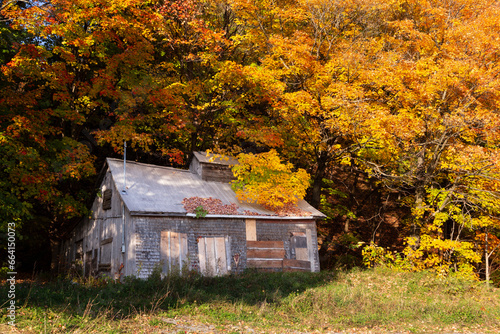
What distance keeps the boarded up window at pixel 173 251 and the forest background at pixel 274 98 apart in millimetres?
5824

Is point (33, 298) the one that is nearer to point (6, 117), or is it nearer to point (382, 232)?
point (6, 117)

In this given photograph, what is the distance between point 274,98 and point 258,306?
44.4ft

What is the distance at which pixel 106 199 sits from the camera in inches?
789

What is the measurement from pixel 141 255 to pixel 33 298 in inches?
233

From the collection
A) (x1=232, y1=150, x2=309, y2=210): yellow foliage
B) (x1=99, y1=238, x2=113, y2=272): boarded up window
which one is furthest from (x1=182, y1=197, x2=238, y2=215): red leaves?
(x1=99, y1=238, x2=113, y2=272): boarded up window

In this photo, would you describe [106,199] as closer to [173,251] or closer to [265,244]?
[173,251]

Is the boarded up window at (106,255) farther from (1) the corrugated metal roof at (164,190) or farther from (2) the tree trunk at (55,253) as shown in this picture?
(2) the tree trunk at (55,253)

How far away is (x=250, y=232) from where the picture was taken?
2000 centimetres

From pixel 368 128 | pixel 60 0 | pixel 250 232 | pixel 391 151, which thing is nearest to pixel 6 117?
pixel 60 0

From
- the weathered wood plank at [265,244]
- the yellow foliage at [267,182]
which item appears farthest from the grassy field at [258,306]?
the yellow foliage at [267,182]

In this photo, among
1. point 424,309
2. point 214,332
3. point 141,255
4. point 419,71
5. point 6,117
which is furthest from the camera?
point 419,71

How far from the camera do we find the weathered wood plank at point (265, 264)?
19.6 m

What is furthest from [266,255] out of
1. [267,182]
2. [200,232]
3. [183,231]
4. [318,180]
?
[318,180]

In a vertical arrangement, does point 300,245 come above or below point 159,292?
above
